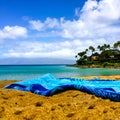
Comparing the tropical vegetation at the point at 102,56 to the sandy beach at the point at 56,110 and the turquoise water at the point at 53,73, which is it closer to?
the turquoise water at the point at 53,73

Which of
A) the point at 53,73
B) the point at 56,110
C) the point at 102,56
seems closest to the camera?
the point at 56,110

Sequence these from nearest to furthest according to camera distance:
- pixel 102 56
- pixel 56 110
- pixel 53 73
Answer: pixel 56 110 < pixel 53 73 < pixel 102 56

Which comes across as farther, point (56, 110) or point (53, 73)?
point (53, 73)

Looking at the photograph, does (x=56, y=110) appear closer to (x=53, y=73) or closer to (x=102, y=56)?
(x=53, y=73)

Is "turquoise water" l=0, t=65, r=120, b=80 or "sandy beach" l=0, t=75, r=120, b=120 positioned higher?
"sandy beach" l=0, t=75, r=120, b=120

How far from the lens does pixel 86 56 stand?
131 metres

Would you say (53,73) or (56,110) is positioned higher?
(56,110)

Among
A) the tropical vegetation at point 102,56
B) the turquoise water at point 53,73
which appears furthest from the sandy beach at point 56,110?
the tropical vegetation at point 102,56

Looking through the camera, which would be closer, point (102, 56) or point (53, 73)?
point (53, 73)

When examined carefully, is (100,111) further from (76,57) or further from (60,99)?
(76,57)

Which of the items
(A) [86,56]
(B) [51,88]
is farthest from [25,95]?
(A) [86,56]

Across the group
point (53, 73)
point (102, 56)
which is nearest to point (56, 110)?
point (53, 73)

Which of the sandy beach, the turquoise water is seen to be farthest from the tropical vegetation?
the sandy beach

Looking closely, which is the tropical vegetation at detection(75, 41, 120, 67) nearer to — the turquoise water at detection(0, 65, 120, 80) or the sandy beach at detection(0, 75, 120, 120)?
the turquoise water at detection(0, 65, 120, 80)
